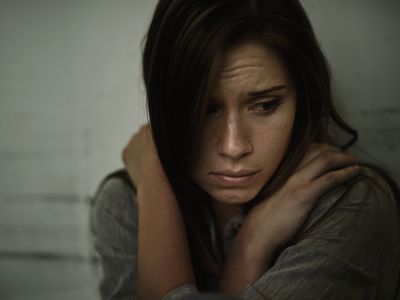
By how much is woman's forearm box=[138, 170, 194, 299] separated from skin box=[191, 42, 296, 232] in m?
0.11

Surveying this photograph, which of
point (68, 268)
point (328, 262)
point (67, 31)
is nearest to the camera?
point (328, 262)

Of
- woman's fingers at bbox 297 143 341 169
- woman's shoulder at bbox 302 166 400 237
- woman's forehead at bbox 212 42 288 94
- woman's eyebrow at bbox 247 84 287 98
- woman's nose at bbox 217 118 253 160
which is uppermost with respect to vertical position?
woman's forehead at bbox 212 42 288 94

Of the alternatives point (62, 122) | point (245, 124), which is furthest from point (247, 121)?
point (62, 122)

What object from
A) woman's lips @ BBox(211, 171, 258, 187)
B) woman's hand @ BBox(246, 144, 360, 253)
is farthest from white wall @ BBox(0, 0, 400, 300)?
woman's lips @ BBox(211, 171, 258, 187)

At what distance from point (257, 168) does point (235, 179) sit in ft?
0.17

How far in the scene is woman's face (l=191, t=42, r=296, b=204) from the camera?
0.82 metres

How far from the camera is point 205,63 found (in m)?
0.80

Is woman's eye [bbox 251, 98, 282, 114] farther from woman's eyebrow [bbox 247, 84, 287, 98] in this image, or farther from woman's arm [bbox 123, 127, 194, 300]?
woman's arm [bbox 123, 127, 194, 300]

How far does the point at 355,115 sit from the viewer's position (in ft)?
4.02

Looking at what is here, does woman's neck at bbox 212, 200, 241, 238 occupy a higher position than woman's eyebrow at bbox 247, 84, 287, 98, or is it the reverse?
woman's eyebrow at bbox 247, 84, 287, 98

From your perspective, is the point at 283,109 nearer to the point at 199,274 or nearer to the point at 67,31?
the point at 199,274

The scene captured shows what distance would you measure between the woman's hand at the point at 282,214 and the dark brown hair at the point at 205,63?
33 millimetres

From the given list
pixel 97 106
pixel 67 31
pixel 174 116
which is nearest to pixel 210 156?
pixel 174 116

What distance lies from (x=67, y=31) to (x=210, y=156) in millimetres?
809
